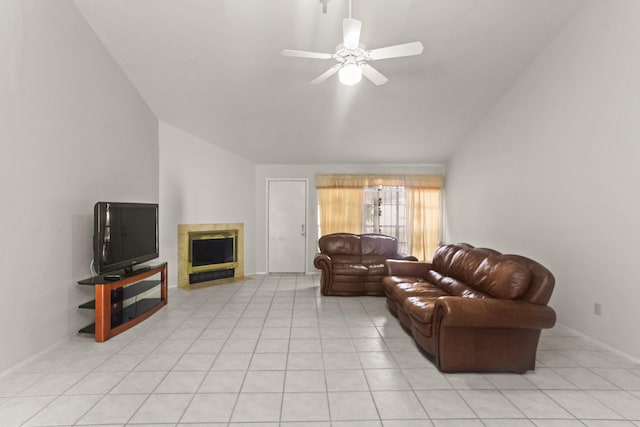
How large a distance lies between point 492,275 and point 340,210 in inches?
168

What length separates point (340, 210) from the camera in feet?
23.7

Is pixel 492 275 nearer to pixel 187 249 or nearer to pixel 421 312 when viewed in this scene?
pixel 421 312

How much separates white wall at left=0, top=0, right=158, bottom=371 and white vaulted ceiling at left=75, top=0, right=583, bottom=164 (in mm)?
506

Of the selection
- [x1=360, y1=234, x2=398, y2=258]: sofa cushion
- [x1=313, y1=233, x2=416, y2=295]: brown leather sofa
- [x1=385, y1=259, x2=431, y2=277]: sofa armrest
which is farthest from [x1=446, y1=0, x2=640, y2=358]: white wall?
[x1=313, y1=233, x2=416, y2=295]: brown leather sofa

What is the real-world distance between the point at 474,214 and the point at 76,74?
5871 mm

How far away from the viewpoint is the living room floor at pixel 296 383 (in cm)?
219

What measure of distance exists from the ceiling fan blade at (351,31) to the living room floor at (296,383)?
267cm

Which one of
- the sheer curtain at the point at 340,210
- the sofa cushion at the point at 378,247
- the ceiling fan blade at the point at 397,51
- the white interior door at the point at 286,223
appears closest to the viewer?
the ceiling fan blade at the point at 397,51

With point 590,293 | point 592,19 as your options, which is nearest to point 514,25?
point 592,19

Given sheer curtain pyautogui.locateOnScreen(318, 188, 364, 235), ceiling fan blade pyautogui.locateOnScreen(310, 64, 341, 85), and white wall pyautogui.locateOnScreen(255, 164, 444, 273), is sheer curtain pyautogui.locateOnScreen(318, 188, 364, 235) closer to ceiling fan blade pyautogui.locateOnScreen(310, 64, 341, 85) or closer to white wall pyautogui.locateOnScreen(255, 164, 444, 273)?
white wall pyautogui.locateOnScreen(255, 164, 444, 273)

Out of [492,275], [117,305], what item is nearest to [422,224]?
[492,275]

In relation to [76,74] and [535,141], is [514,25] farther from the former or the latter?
[76,74]

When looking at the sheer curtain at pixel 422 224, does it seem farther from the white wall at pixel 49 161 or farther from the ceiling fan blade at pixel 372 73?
the white wall at pixel 49 161

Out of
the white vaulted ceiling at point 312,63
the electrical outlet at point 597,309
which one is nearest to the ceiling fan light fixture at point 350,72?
the white vaulted ceiling at point 312,63
